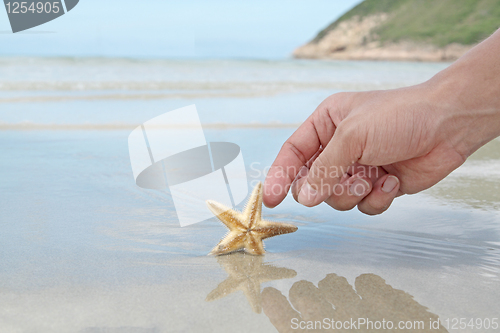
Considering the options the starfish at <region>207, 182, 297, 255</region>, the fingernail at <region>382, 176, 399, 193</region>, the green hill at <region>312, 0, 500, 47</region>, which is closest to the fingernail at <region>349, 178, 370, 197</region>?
the fingernail at <region>382, 176, 399, 193</region>

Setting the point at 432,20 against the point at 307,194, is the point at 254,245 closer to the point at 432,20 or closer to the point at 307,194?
the point at 307,194

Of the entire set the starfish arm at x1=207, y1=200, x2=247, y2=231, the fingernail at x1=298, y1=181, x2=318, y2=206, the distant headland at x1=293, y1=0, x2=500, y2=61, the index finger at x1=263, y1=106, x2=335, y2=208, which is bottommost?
the distant headland at x1=293, y1=0, x2=500, y2=61

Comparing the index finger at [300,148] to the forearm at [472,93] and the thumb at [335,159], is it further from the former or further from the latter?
the forearm at [472,93]

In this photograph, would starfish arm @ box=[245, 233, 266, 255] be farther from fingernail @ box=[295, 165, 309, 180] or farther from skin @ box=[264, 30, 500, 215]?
fingernail @ box=[295, 165, 309, 180]

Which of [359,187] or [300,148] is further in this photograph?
[300,148]

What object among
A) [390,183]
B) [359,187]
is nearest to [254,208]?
[359,187]

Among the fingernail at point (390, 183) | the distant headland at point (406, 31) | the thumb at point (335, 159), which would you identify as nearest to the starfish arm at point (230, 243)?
the thumb at point (335, 159)
